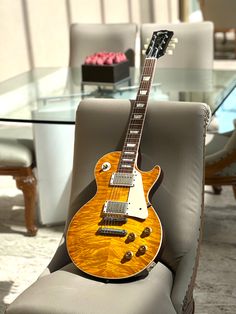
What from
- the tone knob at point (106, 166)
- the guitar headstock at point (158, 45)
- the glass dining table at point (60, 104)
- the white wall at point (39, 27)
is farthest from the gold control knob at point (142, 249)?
the white wall at point (39, 27)

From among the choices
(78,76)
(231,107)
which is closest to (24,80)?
(78,76)

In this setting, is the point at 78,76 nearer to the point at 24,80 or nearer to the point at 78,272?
the point at 24,80

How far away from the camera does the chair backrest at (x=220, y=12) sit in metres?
7.28

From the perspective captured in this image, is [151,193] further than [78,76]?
No

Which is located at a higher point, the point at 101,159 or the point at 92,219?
the point at 101,159

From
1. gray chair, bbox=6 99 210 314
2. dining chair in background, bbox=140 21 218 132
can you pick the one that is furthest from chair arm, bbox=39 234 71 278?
dining chair in background, bbox=140 21 218 132

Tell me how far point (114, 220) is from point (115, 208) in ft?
0.14

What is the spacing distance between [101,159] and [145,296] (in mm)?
558

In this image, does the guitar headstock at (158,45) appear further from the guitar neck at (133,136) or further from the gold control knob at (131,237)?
→ the gold control knob at (131,237)

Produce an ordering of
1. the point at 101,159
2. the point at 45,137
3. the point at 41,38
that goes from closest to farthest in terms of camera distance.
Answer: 1. the point at 101,159
2. the point at 45,137
3. the point at 41,38

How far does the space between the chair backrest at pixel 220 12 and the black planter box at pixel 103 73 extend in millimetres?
4335

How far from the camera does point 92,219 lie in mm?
2053

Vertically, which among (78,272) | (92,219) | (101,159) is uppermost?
(101,159)

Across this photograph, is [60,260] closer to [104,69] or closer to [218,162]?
[218,162]
